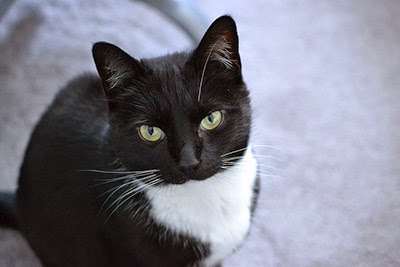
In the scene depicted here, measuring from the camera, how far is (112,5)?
85.5 inches

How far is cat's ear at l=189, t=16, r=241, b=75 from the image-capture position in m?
1.08

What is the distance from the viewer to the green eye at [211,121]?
1120 millimetres

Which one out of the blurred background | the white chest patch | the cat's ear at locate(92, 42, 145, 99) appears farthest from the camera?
the blurred background

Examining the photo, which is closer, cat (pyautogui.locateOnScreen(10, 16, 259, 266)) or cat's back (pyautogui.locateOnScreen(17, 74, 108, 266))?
cat (pyautogui.locateOnScreen(10, 16, 259, 266))

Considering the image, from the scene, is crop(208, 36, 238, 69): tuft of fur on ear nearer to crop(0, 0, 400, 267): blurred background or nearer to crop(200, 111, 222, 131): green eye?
crop(200, 111, 222, 131): green eye

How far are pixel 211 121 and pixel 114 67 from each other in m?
0.22

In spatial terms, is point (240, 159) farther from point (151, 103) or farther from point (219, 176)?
point (151, 103)

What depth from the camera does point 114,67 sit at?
112 cm

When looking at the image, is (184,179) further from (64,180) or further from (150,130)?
(64,180)

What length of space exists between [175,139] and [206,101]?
0.32ft

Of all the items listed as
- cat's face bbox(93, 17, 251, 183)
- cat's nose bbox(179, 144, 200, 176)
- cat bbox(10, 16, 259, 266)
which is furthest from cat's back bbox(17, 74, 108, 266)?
cat's nose bbox(179, 144, 200, 176)

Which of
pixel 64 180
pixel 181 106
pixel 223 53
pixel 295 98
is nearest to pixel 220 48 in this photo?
pixel 223 53

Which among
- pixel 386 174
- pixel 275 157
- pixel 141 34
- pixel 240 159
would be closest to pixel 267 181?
pixel 275 157

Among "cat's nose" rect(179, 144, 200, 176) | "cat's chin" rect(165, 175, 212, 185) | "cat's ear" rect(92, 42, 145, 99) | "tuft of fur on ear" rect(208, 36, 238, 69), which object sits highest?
"tuft of fur on ear" rect(208, 36, 238, 69)
